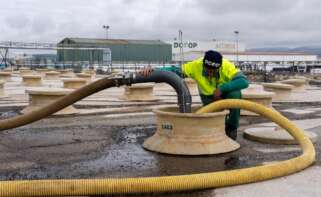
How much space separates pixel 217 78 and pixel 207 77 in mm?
151

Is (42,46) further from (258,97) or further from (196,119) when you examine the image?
(196,119)

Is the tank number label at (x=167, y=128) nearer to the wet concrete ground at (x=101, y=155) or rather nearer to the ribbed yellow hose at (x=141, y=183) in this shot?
the wet concrete ground at (x=101, y=155)

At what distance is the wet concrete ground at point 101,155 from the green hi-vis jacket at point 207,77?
1005 millimetres

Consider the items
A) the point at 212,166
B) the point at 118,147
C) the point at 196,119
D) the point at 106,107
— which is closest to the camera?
the point at 212,166

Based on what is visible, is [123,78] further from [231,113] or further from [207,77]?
[231,113]

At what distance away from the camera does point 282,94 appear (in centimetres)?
1557

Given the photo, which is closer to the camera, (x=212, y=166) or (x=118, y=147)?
(x=212, y=166)

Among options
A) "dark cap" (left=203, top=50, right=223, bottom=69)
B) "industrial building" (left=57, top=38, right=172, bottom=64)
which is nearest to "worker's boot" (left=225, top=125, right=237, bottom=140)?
"dark cap" (left=203, top=50, right=223, bottom=69)

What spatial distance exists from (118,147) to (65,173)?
176cm

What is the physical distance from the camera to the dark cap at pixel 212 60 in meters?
6.79

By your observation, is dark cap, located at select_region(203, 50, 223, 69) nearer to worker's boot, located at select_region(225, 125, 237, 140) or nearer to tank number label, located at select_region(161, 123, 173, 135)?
tank number label, located at select_region(161, 123, 173, 135)

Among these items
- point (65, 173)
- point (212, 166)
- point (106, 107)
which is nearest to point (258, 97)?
point (106, 107)

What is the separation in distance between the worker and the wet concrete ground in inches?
20.1

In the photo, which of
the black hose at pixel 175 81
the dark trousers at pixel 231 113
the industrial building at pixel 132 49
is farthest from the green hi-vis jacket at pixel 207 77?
the industrial building at pixel 132 49
